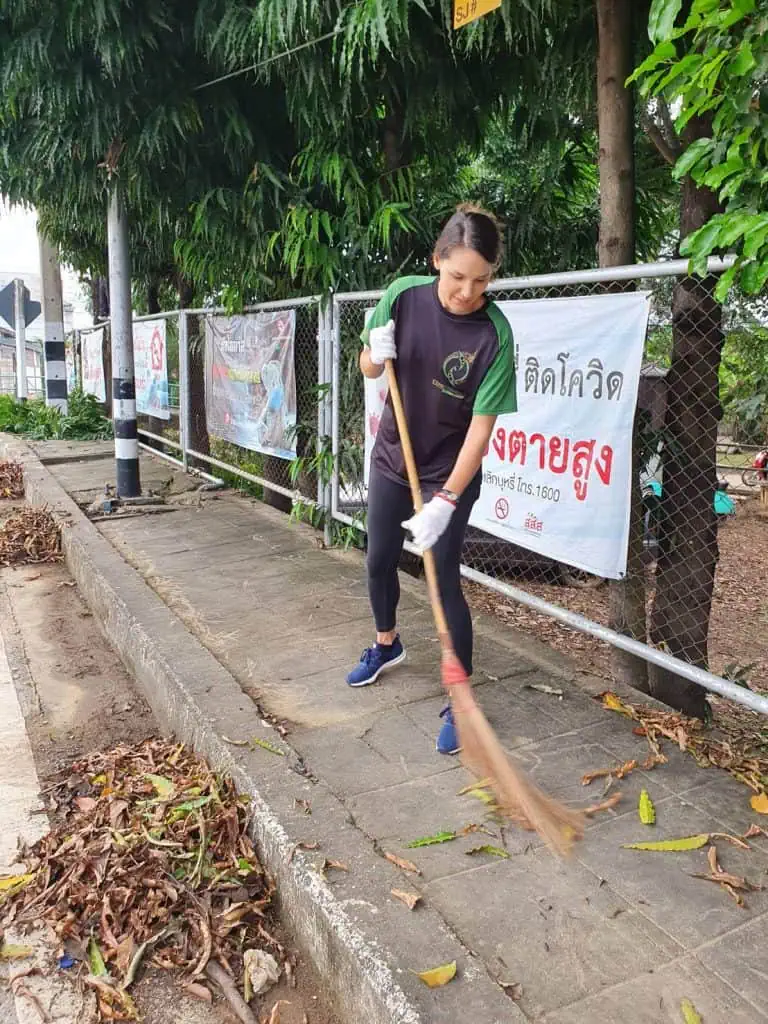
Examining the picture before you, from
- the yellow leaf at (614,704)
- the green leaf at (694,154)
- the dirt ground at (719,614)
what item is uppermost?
the green leaf at (694,154)

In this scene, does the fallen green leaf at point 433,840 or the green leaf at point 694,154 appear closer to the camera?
the green leaf at point 694,154

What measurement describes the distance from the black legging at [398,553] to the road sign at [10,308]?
12753mm

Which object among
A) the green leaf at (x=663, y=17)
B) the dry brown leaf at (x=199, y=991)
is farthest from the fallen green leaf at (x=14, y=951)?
the green leaf at (x=663, y=17)

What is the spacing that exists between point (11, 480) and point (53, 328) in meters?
4.70

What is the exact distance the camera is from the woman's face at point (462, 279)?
106 inches

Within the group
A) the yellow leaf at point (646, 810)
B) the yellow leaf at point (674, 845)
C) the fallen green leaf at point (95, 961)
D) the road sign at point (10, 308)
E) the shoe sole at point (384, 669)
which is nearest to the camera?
the fallen green leaf at point (95, 961)

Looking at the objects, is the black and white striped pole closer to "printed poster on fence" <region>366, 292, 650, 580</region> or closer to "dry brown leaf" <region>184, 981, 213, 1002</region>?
"printed poster on fence" <region>366, 292, 650, 580</region>

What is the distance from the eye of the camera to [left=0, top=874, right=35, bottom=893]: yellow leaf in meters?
2.58

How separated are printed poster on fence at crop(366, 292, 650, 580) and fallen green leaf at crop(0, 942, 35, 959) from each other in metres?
2.34

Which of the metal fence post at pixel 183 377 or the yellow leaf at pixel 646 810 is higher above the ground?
the metal fence post at pixel 183 377

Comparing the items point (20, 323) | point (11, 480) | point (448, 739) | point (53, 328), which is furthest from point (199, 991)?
point (20, 323)

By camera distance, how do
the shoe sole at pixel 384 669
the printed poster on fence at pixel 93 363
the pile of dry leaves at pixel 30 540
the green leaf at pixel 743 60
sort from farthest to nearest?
the printed poster on fence at pixel 93 363 < the pile of dry leaves at pixel 30 540 < the shoe sole at pixel 384 669 < the green leaf at pixel 743 60

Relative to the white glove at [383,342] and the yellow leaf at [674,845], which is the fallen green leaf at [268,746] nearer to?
the yellow leaf at [674,845]

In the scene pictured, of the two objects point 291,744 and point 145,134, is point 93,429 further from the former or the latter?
point 291,744
